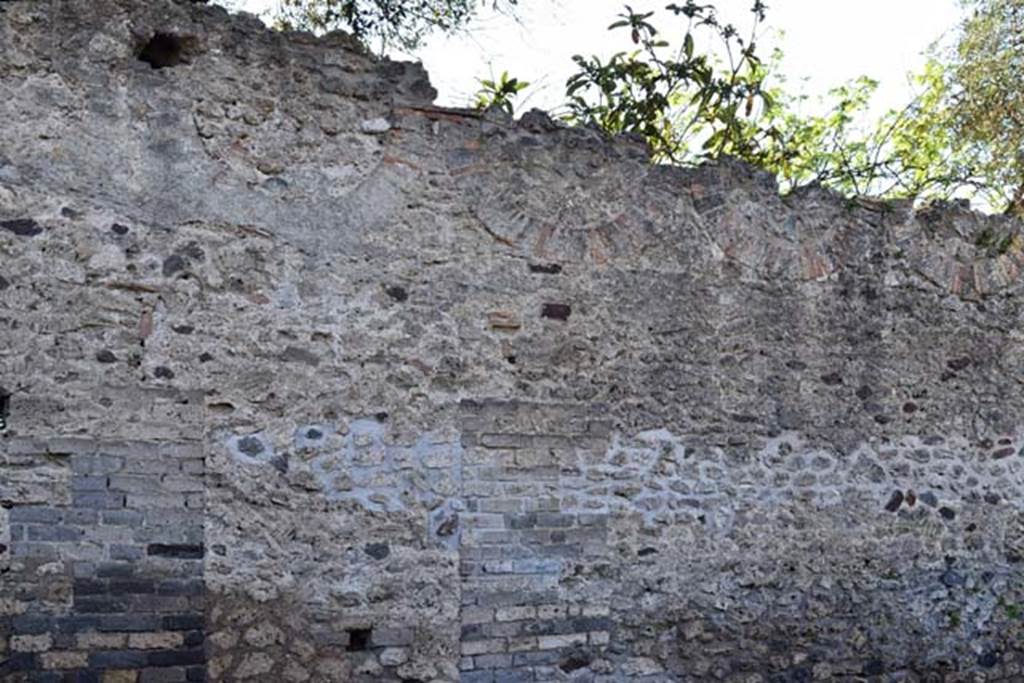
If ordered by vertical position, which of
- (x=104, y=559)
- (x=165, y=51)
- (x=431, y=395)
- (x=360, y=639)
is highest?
(x=165, y=51)

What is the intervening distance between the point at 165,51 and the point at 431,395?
189 cm

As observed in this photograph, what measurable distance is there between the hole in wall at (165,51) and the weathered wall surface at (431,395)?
0.04m

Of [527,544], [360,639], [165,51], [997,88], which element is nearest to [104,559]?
[360,639]

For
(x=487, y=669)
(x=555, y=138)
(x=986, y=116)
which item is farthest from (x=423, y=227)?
(x=986, y=116)

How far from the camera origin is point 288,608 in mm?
5934

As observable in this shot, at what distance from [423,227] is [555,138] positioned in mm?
868

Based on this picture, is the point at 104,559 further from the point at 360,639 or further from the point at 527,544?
the point at 527,544

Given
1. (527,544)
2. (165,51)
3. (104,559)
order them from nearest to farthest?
(104,559) < (165,51) < (527,544)

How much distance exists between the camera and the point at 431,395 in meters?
6.31

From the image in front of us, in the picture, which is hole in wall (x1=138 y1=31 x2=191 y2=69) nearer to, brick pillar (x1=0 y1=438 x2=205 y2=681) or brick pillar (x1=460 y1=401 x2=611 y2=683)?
brick pillar (x1=0 y1=438 x2=205 y2=681)

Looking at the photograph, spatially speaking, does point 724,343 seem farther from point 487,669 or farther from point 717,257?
point 487,669

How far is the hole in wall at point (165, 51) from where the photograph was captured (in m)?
5.98

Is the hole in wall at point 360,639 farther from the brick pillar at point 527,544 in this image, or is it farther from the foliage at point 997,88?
the foliage at point 997,88

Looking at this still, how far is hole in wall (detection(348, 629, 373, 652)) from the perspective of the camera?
606cm
